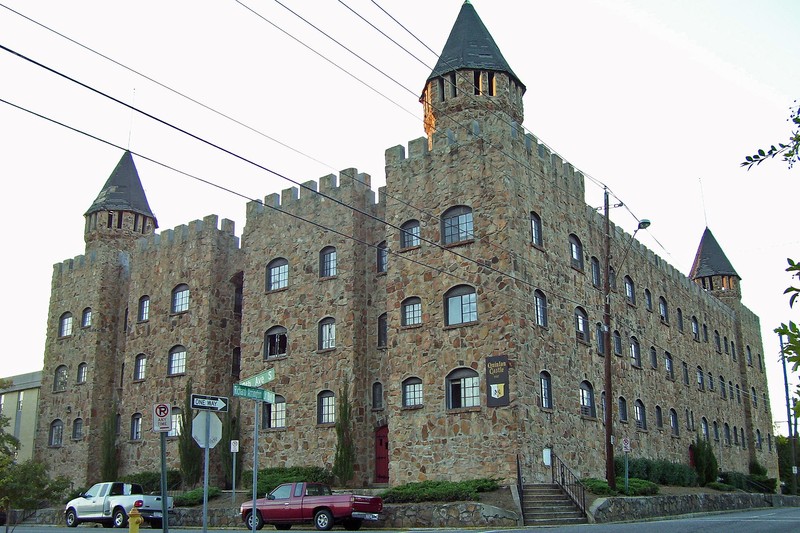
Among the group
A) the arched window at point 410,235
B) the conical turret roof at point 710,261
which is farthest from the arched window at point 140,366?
the conical turret roof at point 710,261

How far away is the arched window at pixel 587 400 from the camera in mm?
30734

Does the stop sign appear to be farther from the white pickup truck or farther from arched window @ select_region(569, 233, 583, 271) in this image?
arched window @ select_region(569, 233, 583, 271)

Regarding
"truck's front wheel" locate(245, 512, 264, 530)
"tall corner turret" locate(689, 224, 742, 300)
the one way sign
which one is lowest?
"truck's front wheel" locate(245, 512, 264, 530)

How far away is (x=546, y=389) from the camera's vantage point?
1108 inches

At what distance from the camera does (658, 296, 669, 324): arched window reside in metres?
41.7

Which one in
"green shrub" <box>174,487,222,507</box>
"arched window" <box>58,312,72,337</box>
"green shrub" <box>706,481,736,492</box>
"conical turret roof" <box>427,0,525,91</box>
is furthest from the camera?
"arched window" <box>58,312,72,337</box>

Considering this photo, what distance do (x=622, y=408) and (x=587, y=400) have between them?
14.9ft

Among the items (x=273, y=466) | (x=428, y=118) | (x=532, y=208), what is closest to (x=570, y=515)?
(x=532, y=208)

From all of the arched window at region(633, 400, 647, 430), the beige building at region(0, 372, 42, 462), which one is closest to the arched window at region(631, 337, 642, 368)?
the arched window at region(633, 400, 647, 430)

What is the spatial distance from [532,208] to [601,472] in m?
10.3

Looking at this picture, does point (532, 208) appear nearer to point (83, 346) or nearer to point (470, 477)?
point (470, 477)

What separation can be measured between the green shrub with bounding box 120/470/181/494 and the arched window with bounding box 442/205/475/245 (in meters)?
16.3

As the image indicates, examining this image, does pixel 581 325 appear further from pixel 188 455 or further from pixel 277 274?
pixel 188 455

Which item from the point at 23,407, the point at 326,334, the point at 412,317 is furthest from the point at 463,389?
the point at 23,407
